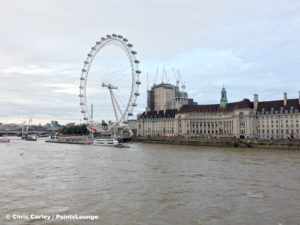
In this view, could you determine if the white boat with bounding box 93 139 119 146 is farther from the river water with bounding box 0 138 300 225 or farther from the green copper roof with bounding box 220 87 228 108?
the green copper roof with bounding box 220 87 228 108

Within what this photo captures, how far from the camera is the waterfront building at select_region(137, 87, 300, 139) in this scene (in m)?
82.4

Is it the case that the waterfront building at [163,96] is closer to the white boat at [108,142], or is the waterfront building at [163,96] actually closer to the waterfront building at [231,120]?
the waterfront building at [231,120]

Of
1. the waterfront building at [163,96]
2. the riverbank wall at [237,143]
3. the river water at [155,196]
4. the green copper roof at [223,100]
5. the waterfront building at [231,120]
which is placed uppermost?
the waterfront building at [163,96]

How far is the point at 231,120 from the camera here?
97375 millimetres

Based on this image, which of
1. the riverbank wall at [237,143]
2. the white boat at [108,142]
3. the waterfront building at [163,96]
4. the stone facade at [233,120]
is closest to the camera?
the riverbank wall at [237,143]

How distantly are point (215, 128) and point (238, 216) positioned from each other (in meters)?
91.0

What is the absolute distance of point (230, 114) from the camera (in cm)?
9819

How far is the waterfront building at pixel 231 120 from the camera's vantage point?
82.4 meters

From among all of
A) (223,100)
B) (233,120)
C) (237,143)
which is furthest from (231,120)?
(237,143)

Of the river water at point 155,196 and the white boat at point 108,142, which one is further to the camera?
the white boat at point 108,142

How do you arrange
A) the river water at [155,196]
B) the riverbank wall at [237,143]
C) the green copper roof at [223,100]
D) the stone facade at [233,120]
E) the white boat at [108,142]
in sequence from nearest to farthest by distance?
the river water at [155,196], the riverbank wall at [237,143], the white boat at [108,142], the stone facade at [233,120], the green copper roof at [223,100]

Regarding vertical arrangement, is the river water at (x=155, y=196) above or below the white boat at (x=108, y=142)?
below

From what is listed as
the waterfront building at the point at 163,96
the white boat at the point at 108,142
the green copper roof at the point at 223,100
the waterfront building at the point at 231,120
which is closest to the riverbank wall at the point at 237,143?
the waterfront building at the point at 231,120

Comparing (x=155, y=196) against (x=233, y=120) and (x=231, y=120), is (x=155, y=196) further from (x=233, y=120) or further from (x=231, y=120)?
(x=231, y=120)
